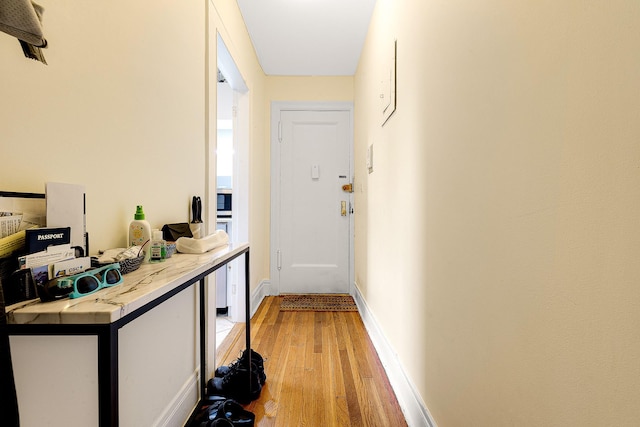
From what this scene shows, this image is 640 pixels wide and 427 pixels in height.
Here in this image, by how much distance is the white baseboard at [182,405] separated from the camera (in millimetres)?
1180

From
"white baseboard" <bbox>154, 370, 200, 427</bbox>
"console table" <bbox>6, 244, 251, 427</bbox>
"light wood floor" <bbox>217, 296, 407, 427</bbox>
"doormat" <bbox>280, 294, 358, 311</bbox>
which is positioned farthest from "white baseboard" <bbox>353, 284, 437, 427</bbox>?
"console table" <bbox>6, 244, 251, 427</bbox>

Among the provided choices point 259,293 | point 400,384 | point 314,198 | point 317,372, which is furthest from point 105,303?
point 314,198

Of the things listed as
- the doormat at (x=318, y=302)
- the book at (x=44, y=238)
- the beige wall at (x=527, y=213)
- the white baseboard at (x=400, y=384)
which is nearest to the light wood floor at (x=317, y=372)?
the white baseboard at (x=400, y=384)

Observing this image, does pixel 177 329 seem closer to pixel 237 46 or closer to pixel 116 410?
pixel 116 410

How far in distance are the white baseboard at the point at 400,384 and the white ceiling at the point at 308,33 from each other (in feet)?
7.29

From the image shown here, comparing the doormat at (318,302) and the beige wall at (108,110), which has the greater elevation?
the beige wall at (108,110)

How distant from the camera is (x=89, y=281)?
0.56 meters

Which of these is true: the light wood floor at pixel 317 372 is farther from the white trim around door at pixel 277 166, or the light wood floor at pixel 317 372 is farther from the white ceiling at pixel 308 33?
the white ceiling at pixel 308 33

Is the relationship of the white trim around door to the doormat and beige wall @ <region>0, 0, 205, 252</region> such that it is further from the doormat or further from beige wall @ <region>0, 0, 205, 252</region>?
beige wall @ <region>0, 0, 205, 252</region>

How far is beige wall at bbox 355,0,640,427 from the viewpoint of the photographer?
448 millimetres

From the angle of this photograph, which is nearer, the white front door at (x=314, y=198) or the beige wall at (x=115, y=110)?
the beige wall at (x=115, y=110)

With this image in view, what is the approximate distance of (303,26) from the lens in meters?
2.49

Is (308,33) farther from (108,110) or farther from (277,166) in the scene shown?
(108,110)

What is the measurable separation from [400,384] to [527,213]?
1174 mm
